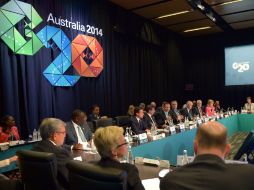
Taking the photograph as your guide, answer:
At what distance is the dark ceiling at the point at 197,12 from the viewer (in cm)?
771

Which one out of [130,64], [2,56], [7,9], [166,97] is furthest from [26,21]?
[166,97]

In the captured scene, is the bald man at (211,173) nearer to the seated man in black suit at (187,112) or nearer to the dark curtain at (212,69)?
the seated man in black suit at (187,112)

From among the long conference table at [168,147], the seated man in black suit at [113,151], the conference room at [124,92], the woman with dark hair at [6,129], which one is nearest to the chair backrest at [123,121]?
the conference room at [124,92]

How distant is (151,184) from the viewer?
6.04ft

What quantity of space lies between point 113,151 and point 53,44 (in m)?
4.73

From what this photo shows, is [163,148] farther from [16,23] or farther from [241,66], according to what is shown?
[241,66]

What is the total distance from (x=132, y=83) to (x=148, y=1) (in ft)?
8.29

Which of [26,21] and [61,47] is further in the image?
[61,47]

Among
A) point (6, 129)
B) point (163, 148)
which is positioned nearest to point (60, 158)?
point (163, 148)

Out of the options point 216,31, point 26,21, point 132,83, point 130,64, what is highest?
point 216,31

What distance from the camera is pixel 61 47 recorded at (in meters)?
6.08

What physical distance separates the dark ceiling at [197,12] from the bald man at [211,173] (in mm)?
6518

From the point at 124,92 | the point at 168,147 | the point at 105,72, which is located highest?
the point at 105,72

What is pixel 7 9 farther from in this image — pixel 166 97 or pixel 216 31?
pixel 216 31
